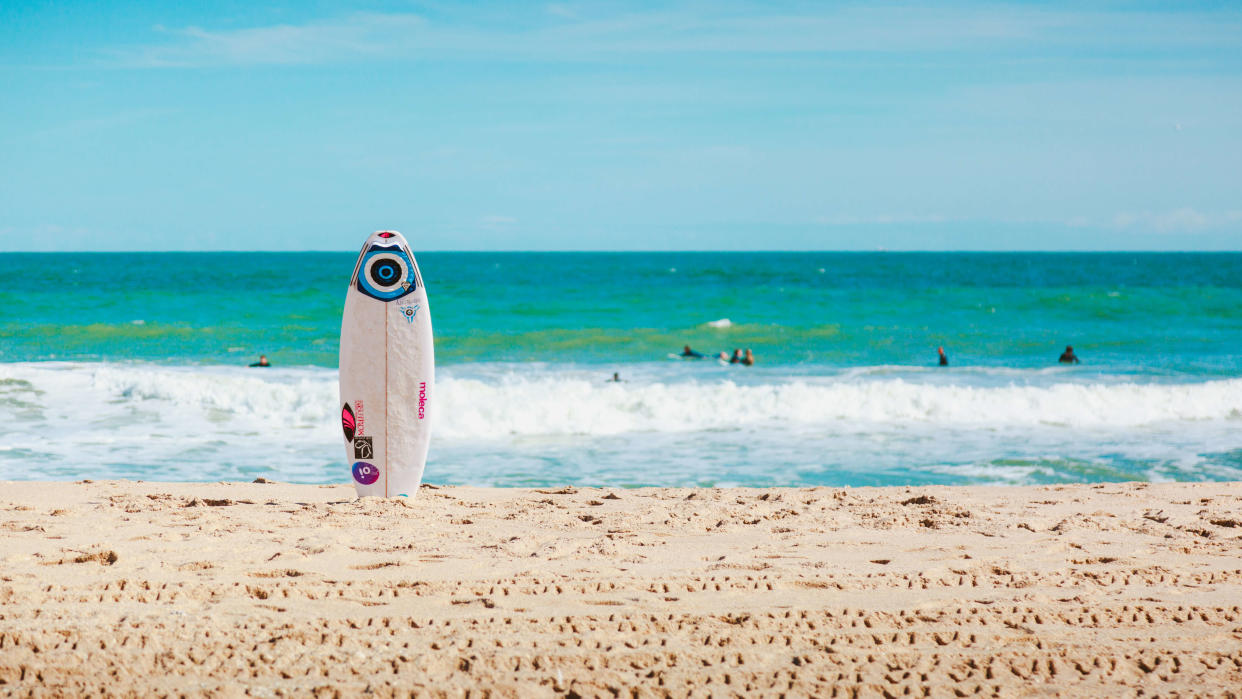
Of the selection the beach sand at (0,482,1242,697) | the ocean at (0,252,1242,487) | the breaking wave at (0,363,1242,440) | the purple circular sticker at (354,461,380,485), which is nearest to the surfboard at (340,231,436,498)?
the purple circular sticker at (354,461,380,485)

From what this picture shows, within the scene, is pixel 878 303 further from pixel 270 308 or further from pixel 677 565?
pixel 677 565

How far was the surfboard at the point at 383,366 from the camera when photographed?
6.39 meters

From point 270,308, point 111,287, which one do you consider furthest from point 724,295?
point 111,287

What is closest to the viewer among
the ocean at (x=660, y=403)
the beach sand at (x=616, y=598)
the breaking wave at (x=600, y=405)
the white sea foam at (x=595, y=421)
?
the beach sand at (x=616, y=598)

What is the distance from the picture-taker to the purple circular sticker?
636cm

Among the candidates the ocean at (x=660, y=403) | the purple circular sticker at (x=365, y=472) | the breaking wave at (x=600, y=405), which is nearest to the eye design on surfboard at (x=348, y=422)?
the purple circular sticker at (x=365, y=472)

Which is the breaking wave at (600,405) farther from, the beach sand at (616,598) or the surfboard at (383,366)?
the beach sand at (616,598)

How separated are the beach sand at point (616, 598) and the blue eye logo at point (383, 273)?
4.73 ft

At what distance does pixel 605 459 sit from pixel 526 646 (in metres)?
5.54

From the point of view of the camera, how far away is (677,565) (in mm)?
4613

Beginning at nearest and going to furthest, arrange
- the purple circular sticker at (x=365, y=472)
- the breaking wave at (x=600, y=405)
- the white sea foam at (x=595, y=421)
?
the purple circular sticker at (x=365, y=472), the white sea foam at (x=595, y=421), the breaking wave at (x=600, y=405)

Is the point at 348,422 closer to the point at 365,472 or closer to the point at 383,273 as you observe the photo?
the point at 365,472

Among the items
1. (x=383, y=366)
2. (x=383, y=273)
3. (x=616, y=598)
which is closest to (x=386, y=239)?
(x=383, y=273)

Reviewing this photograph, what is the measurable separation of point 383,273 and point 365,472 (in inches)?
52.1
